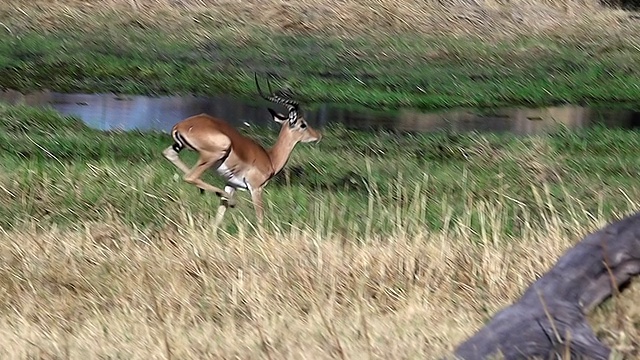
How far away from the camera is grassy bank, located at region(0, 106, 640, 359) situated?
18.0 feet

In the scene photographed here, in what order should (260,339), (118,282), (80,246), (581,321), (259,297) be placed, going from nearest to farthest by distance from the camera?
(581,321), (260,339), (259,297), (118,282), (80,246)

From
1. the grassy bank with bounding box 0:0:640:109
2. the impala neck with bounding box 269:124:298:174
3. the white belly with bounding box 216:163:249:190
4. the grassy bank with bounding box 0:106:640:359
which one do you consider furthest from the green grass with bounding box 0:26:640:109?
the white belly with bounding box 216:163:249:190

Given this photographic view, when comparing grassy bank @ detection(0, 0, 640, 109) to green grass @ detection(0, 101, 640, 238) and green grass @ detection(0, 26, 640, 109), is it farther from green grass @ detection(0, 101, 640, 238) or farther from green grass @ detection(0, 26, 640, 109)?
green grass @ detection(0, 101, 640, 238)

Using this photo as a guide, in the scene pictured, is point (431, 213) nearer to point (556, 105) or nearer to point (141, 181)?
point (141, 181)

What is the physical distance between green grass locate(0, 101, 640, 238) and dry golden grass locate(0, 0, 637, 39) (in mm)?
7293

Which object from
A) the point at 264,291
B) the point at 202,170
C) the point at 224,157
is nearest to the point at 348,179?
the point at 224,157

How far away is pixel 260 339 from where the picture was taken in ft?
17.8

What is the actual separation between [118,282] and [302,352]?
173 centimetres

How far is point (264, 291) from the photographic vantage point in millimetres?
6301

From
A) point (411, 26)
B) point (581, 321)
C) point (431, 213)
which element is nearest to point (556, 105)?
point (411, 26)

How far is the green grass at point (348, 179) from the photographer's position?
28.1 ft

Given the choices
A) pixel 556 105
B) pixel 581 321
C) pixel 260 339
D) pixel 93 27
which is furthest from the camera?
pixel 93 27

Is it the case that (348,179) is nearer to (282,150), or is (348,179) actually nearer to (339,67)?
(282,150)

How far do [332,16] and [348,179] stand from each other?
36.6 feet
